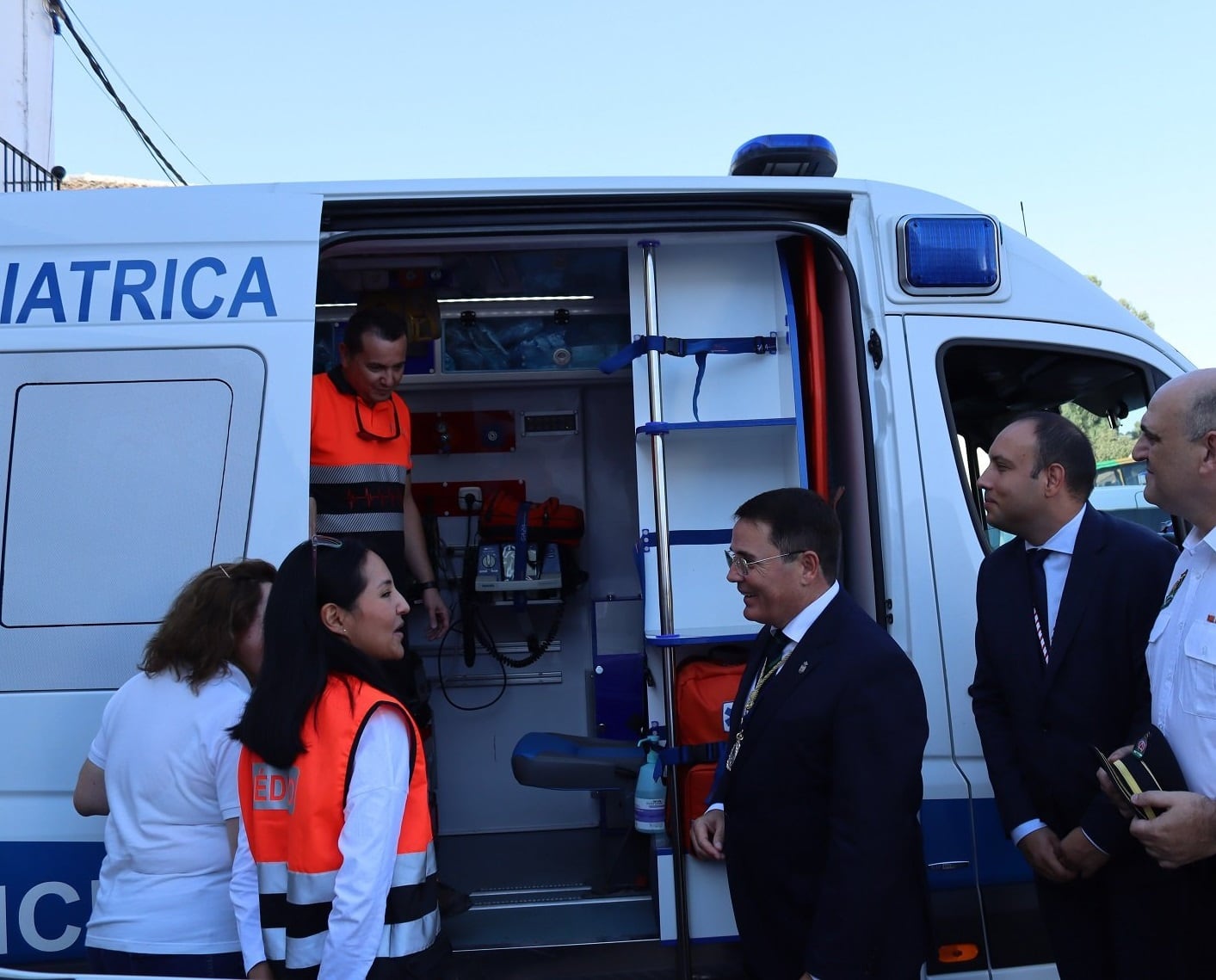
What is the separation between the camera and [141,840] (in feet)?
7.27

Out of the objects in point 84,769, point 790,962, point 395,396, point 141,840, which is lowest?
point 790,962

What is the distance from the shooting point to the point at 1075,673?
95.3 inches

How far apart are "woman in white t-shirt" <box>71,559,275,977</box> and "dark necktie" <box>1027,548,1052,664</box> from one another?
6.34 ft

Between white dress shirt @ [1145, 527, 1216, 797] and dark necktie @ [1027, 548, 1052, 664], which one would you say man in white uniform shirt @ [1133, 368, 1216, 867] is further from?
dark necktie @ [1027, 548, 1052, 664]

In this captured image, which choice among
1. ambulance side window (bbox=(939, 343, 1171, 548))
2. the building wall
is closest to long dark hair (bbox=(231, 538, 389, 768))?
ambulance side window (bbox=(939, 343, 1171, 548))

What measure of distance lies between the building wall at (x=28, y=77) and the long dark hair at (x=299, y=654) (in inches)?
530

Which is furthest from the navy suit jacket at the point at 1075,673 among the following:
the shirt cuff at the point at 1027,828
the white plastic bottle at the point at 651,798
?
the white plastic bottle at the point at 651,798

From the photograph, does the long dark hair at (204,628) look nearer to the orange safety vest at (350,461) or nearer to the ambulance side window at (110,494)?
the ambulance side window at (110,494)

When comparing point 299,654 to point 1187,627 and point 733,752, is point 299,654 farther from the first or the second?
point 1187,627

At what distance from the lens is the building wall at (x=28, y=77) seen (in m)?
12.6

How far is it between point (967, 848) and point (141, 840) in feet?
6.94

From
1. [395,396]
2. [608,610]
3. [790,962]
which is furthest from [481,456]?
[790,962]

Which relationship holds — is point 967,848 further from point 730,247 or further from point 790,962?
point 730,247

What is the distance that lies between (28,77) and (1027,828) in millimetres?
15257
